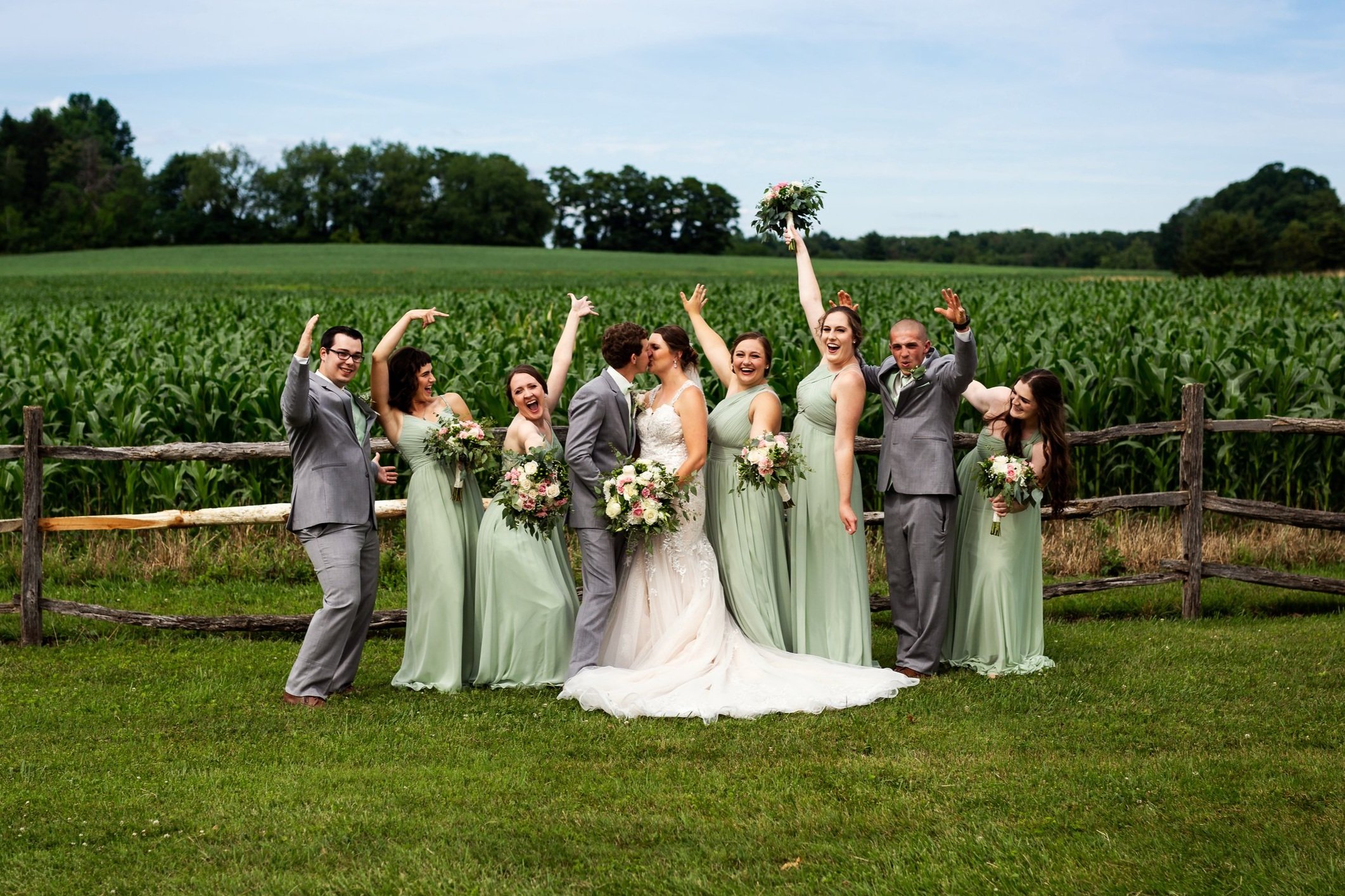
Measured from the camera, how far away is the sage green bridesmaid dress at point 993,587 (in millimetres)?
7164

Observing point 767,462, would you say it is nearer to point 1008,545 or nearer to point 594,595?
point 594,595

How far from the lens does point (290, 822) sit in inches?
191

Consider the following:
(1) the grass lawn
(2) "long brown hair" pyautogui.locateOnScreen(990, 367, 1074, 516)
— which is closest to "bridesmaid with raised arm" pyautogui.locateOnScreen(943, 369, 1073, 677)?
(2) "long brown hair" pyautogui.locateOnScreen(990, 367, 1074, 516)

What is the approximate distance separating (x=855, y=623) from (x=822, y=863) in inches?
108

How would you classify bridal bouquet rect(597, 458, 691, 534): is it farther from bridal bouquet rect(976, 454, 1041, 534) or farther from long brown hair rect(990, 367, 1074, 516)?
long brown hair rect(990, 367, 1074, 516)

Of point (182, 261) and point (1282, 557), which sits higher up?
Answer: point (182, 261)

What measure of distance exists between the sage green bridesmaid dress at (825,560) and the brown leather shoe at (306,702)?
2.63m

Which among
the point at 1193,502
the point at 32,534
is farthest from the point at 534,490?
the point at 1193,502

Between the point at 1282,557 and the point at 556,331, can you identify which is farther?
the point at 556,331

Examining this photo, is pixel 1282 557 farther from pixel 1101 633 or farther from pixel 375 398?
pixel 375 398

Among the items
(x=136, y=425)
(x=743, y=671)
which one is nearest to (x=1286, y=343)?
(x=743, y=671)

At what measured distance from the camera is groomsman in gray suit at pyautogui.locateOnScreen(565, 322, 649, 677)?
6785 mm

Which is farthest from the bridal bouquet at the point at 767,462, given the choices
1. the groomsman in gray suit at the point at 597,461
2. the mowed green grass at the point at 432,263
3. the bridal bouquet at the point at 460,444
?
the mowed green grass at the point at 432,263

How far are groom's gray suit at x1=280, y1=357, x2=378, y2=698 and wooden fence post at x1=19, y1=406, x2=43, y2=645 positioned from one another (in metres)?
2.60
